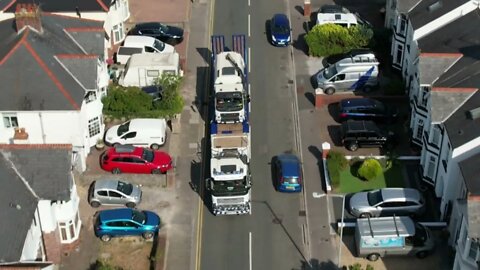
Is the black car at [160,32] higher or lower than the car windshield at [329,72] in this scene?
higher

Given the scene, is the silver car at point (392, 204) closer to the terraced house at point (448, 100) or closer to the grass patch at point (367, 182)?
the terraced house at point (448, 100)

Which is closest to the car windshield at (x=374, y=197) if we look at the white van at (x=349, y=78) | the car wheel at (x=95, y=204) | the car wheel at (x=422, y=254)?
the car wheel at (x=422, y=254)

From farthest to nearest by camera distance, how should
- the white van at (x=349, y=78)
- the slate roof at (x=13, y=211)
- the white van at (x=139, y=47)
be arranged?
the white van at (x=139, y=47) → the white van at (x=349, y=78) → the slate roof at (x=13, y=211)

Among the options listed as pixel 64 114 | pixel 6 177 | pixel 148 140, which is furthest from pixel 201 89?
pixel 6 177

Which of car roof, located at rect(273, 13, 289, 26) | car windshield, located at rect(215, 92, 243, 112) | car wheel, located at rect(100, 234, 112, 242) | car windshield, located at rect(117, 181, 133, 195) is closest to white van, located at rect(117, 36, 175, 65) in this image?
car roof, located at rect(273, 13, 289, 26)

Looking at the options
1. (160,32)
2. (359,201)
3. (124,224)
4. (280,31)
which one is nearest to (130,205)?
(124,224)

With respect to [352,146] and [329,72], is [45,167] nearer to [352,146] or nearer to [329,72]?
[352,146]
